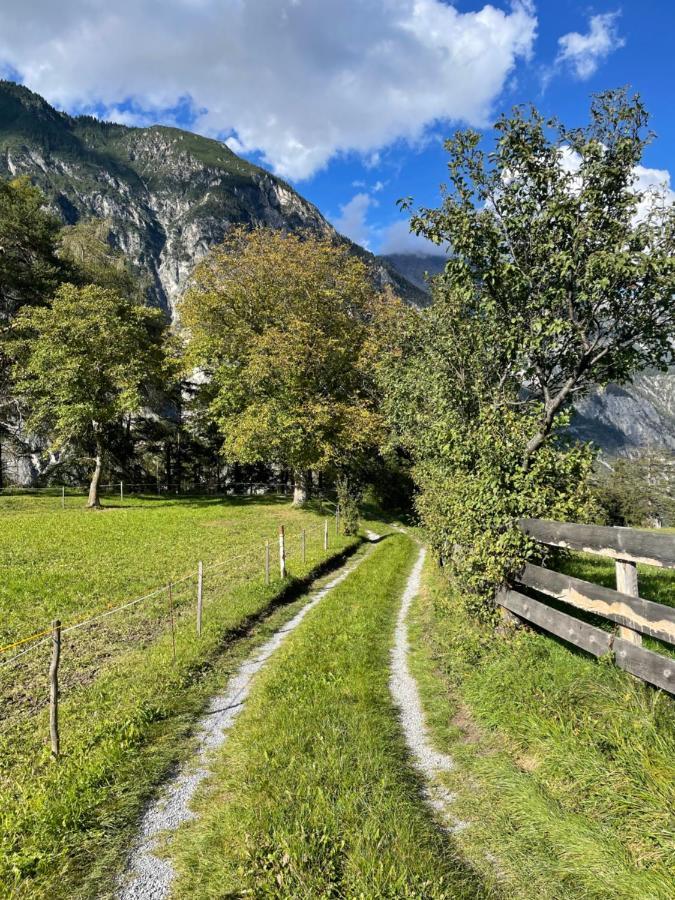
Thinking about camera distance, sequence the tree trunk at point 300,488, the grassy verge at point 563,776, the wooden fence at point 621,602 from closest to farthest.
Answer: the grassy verge at point 563,776 → the wooden fence at point 621,602 → the tree trunk at point 300,488

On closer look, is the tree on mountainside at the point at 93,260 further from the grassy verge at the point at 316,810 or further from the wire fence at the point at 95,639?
the grassy verge at the point at 316,810

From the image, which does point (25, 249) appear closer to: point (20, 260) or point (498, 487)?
point (20, 260)

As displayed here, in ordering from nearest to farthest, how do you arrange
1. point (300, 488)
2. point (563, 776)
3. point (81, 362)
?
1. point (563, 776)
2. point (81, 362)
3. point (300, 488)

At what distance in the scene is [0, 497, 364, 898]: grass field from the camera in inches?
198

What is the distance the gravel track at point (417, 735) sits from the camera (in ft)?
17.9

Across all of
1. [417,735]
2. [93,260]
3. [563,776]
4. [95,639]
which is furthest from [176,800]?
[93,260]

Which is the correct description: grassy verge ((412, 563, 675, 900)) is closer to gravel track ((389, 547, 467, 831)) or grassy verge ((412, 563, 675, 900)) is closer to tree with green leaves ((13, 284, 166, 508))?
gravel track ((389, 547, 467, 831))

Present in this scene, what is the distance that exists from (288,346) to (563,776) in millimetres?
32976

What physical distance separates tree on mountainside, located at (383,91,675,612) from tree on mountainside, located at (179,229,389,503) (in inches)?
994

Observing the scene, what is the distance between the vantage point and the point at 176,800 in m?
5.70

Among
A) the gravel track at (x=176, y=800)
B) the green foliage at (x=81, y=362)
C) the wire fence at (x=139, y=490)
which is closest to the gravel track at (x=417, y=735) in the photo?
the gravel track at (x=176, y=800)

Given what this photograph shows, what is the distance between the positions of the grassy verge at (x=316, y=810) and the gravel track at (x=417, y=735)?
0.58 feet

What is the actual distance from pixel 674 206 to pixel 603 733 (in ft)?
25.5

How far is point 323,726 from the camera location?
6.88m
